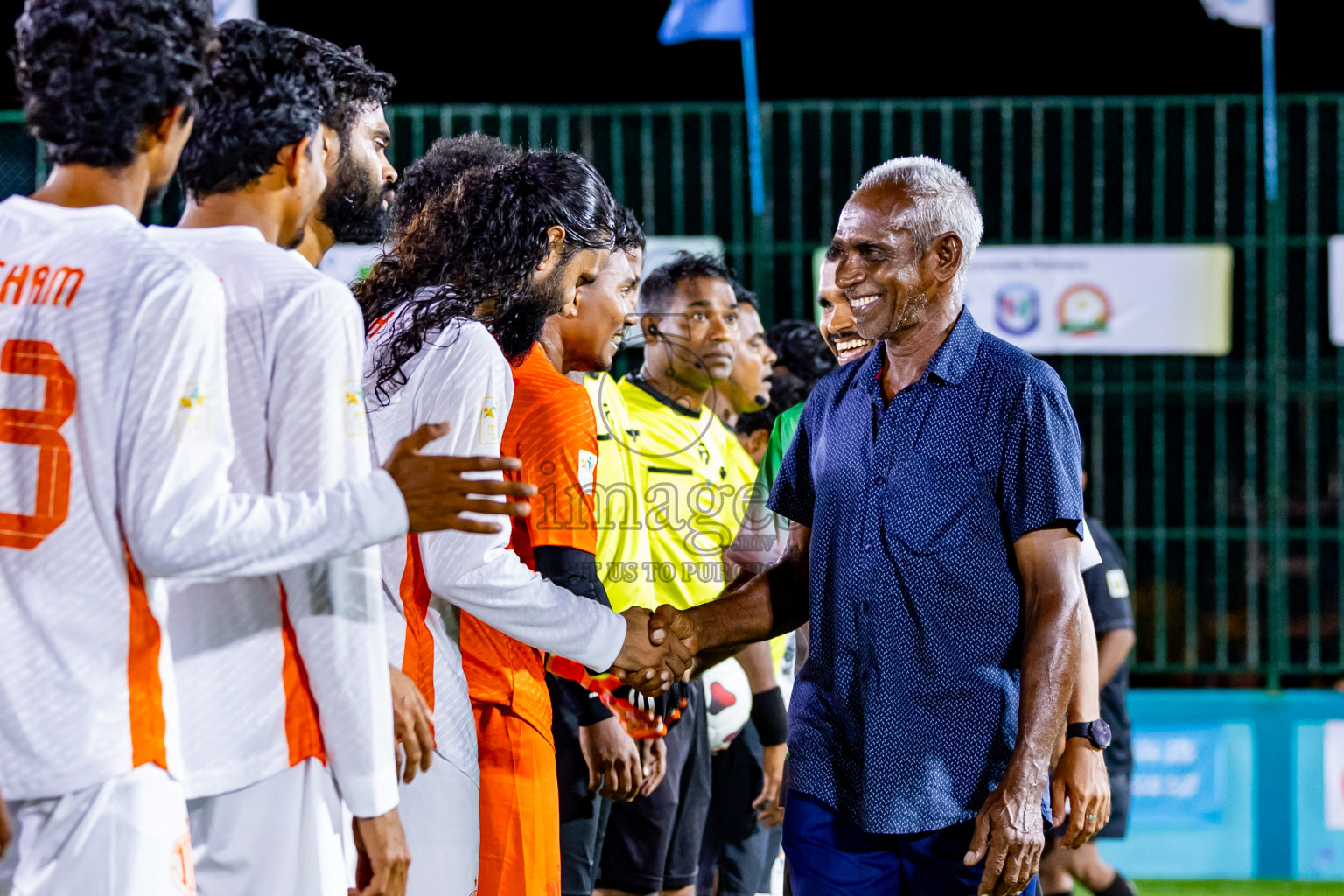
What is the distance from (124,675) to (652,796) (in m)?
2.74

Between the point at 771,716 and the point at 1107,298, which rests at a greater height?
the point at 1107,298

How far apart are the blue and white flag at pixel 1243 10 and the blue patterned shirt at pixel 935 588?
5.75 meters

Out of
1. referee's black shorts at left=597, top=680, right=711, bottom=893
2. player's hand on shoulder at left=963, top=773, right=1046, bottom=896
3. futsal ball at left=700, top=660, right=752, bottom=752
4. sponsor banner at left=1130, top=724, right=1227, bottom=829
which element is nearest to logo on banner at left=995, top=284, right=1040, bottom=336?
sponsor banner at left=1130, top=724, right=1227, bottom=829

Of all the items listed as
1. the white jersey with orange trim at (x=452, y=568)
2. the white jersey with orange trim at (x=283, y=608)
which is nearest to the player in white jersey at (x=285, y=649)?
the white jersey with orange trim at (x=283, y=608)

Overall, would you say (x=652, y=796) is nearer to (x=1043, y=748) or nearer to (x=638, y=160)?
(x=1043, y=748)

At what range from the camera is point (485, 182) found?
3295 mm

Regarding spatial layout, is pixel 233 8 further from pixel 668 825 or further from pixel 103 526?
pixel 103 526

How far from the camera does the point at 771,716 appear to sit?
4801 mm

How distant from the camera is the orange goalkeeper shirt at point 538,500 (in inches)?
111

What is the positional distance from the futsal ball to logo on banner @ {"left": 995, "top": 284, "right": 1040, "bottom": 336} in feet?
9.22

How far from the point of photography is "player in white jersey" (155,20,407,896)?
6.61 ft

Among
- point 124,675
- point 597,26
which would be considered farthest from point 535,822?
point 597,26

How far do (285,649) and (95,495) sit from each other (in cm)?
38

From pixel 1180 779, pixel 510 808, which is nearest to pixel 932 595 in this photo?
pixel 510 808
